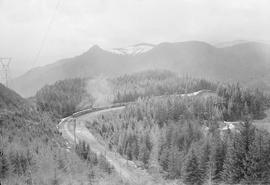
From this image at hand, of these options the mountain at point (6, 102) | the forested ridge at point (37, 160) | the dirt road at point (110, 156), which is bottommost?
the dirt road at point (110, 156)

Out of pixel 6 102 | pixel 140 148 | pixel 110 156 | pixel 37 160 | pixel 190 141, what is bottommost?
pixel 110 156

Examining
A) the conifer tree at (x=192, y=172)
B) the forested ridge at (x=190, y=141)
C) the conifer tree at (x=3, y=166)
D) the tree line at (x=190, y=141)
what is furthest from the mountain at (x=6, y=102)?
the conifer tree at (x=192, y=172)

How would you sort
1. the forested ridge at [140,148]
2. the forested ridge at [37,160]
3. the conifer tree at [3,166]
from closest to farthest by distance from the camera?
the conifer tree at [3,166]
the forested ridge at [37,160]
the forested ridge at [140,148]

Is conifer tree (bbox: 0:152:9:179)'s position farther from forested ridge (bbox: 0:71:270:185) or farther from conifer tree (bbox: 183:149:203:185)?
conifer tree (bbox: 183:149:203:185)

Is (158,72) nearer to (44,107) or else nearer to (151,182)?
(44,107)

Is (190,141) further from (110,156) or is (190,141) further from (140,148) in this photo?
(110,156)

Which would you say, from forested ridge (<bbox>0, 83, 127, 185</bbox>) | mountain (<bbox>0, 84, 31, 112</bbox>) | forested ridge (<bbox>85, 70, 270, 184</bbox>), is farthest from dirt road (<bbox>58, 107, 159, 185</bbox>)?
mountain (<bbox>0, 84, 31, 112</bbox>)

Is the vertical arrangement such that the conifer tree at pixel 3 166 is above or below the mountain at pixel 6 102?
below

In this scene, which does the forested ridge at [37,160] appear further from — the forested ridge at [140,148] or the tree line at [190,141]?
the tree line at [190,141]

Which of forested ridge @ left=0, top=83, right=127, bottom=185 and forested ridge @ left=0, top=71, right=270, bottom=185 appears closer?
forested ridge @ left=0, top=83, right=127, bottom=185

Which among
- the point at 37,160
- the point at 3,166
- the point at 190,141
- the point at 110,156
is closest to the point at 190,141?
the point at 190,141

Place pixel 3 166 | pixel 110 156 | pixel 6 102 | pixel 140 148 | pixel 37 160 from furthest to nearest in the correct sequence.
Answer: pixel 140 148 → pixel 110 156 → pixel 6 102 → pixel 37 160 → pixel 3 166

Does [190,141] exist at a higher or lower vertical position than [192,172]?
higher
